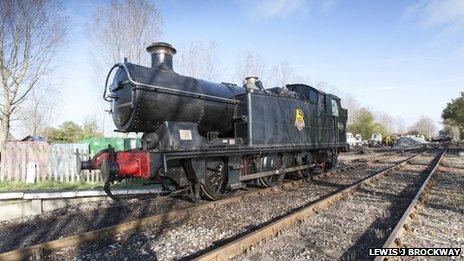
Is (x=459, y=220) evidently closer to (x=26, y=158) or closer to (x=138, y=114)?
(x=138, y=114)

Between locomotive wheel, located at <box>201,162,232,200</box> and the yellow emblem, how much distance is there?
12.7ft

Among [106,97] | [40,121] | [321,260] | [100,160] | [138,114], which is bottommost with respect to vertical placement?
[321,260]

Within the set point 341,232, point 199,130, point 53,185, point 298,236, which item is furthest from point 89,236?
point 53,185

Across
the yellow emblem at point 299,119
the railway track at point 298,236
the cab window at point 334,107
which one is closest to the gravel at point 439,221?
the railway track at point 298,236

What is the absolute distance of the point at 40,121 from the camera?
4559cm

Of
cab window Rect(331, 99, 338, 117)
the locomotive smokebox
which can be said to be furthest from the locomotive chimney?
cab window Rect(331, 99, 338, 117)

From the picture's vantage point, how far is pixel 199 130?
30.0 feet

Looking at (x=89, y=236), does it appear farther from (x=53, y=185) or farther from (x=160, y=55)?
(x=53, y=185)

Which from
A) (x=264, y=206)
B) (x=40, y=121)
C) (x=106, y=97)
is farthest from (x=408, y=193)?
(x=40, y=121)

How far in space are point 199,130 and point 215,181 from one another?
133 cm

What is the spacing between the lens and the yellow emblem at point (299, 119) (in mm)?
11976

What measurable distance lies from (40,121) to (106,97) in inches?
1682

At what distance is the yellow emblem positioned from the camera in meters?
12.0

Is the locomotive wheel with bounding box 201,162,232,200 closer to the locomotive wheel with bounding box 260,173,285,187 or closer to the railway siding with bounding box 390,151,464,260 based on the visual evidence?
the locomotive wheel with bounding box 260,173,285,187
